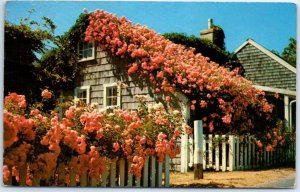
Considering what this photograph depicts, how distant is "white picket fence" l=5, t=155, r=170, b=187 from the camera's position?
13.2 feet

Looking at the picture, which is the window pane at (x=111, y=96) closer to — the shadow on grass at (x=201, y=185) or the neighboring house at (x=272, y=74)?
the shadow on grass at (x=201, y=185)

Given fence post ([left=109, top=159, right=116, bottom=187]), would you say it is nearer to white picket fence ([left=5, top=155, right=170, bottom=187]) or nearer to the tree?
white picket fence ([left=5, top=155, right=170, bottom=187])

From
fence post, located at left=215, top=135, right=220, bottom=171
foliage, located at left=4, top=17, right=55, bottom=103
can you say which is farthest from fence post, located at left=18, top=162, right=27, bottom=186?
fence post, located at left=215, top=135, right=220, bottom=171

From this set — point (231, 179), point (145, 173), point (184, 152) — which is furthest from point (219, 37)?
point (145, 173)

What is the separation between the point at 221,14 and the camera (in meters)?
5.02

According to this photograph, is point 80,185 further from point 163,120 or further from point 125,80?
point 125,80

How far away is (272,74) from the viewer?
267 inches

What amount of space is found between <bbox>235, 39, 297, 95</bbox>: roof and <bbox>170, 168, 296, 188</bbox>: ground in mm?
1039

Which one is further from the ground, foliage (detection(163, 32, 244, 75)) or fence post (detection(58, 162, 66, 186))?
foliage (detection(163, 32, 244, 75))

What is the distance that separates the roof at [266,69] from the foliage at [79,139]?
1.72 meters

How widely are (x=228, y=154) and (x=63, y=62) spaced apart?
2677 millimetres

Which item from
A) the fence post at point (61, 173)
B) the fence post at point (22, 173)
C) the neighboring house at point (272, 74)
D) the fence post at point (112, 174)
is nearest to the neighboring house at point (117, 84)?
the neighboring house at point (272, 74)

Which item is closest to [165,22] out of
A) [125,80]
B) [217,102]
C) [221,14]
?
[221,14]

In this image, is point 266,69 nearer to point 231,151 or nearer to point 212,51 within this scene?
point 212,51
